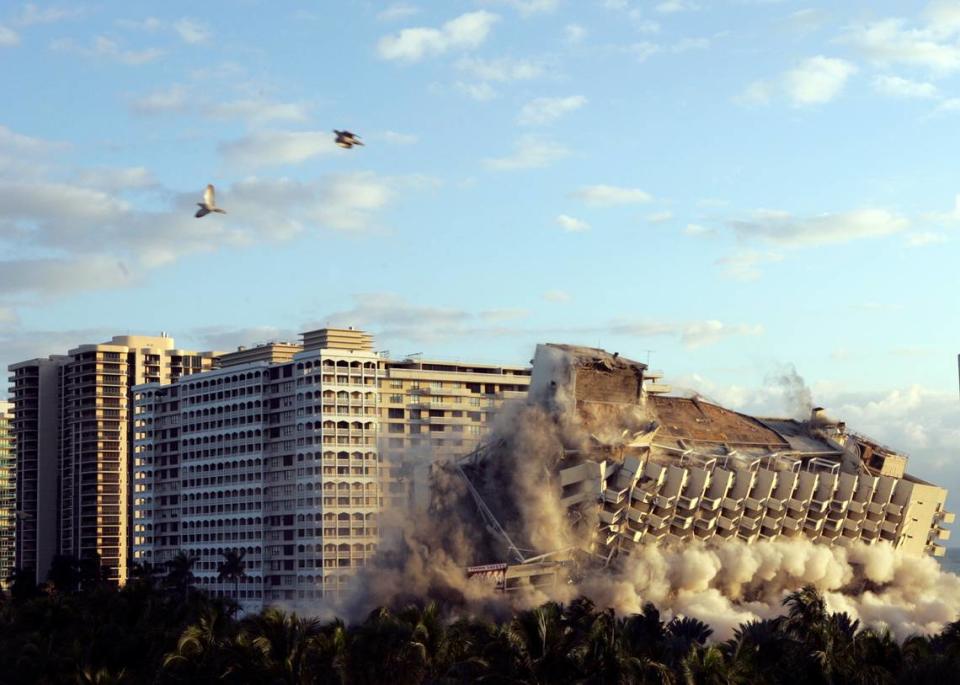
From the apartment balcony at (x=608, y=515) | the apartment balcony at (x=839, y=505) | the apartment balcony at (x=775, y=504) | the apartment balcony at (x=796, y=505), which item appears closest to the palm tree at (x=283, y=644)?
the apartment balcony at (x=608, y=515)

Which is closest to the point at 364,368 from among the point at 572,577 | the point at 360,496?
the point at 360,496

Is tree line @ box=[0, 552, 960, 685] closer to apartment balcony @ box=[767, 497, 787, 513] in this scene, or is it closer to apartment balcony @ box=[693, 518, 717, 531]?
apartment balcony @ box=[693, 518, 717, 531]

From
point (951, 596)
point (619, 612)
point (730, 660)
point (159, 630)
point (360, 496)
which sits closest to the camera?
point (730, 660)

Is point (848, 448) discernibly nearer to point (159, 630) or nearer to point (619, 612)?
point (619, 612)

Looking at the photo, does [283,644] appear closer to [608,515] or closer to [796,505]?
[608,515]

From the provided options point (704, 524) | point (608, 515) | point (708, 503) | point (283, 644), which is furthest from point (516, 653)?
point (704, 524)

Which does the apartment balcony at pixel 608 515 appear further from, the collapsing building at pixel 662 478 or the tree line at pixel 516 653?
the tree line at pixel 516 653
